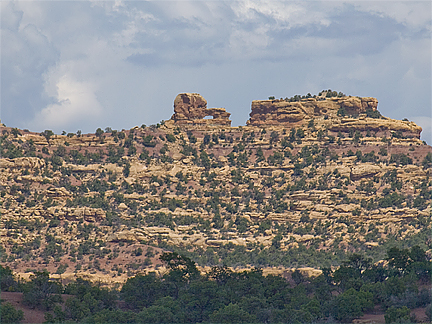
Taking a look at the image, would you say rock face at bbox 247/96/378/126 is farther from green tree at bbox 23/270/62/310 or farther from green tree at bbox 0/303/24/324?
green tree at bbox 0/303/24/324

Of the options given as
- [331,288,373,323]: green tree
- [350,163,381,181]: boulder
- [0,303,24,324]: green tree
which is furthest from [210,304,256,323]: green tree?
[350,163,381,181]: boulder

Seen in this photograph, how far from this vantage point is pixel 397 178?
386 ft

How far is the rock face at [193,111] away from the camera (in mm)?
130750

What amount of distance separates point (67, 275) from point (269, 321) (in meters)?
30.2

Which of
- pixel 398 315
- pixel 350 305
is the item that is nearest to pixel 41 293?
pixel 350 305

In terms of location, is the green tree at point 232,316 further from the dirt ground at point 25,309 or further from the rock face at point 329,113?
the rock face at point 329,113

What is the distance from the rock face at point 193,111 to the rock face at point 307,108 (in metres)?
5.62

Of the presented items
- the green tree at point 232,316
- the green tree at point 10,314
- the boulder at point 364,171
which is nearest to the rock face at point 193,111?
the boulder at point 364,171

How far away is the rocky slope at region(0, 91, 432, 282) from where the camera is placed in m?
106

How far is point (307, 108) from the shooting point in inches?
5084

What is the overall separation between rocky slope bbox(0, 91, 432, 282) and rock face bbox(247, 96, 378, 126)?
6.8 inches

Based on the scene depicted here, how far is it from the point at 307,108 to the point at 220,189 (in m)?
17.7

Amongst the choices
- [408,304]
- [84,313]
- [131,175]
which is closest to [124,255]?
Answer: [131,175]

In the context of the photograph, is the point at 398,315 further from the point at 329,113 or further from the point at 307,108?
the point at 307,108
